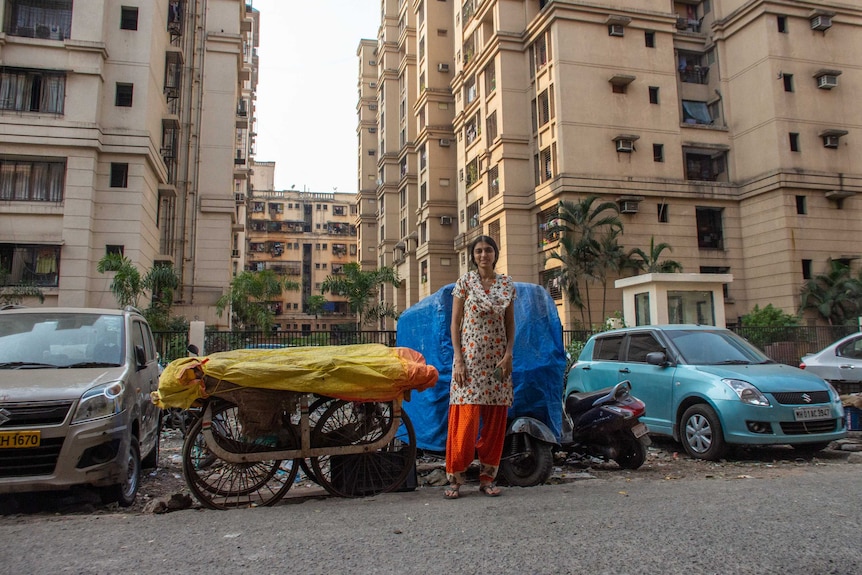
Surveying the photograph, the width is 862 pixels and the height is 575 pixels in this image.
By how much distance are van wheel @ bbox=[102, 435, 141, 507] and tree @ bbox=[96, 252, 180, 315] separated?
14605 millimetres

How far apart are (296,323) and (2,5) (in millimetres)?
60006

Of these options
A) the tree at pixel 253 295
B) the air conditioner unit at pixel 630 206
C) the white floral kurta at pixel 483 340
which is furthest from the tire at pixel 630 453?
the tree at pixel 253 295

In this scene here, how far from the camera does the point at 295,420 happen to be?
17.0 feet

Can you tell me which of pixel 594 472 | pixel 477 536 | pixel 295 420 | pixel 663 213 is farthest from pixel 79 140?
pixel 663 213

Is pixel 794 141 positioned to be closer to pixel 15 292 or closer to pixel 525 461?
pixel 525 461

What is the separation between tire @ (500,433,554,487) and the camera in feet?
18.3

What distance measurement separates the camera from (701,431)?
7312 millimetres

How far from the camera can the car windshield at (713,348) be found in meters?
7.77

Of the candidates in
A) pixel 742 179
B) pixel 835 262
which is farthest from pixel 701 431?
pixel 742 179

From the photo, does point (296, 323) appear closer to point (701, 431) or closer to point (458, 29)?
point (458, 29)

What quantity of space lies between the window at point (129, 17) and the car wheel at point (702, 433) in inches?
1000

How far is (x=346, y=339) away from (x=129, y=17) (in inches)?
723

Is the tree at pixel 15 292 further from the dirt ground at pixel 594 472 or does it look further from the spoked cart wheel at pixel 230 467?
the spoked cart wheel at pixel 230 467

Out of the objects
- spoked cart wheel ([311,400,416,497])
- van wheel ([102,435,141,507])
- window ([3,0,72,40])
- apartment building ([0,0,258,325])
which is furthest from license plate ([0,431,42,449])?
window ([3,0,72,40])
